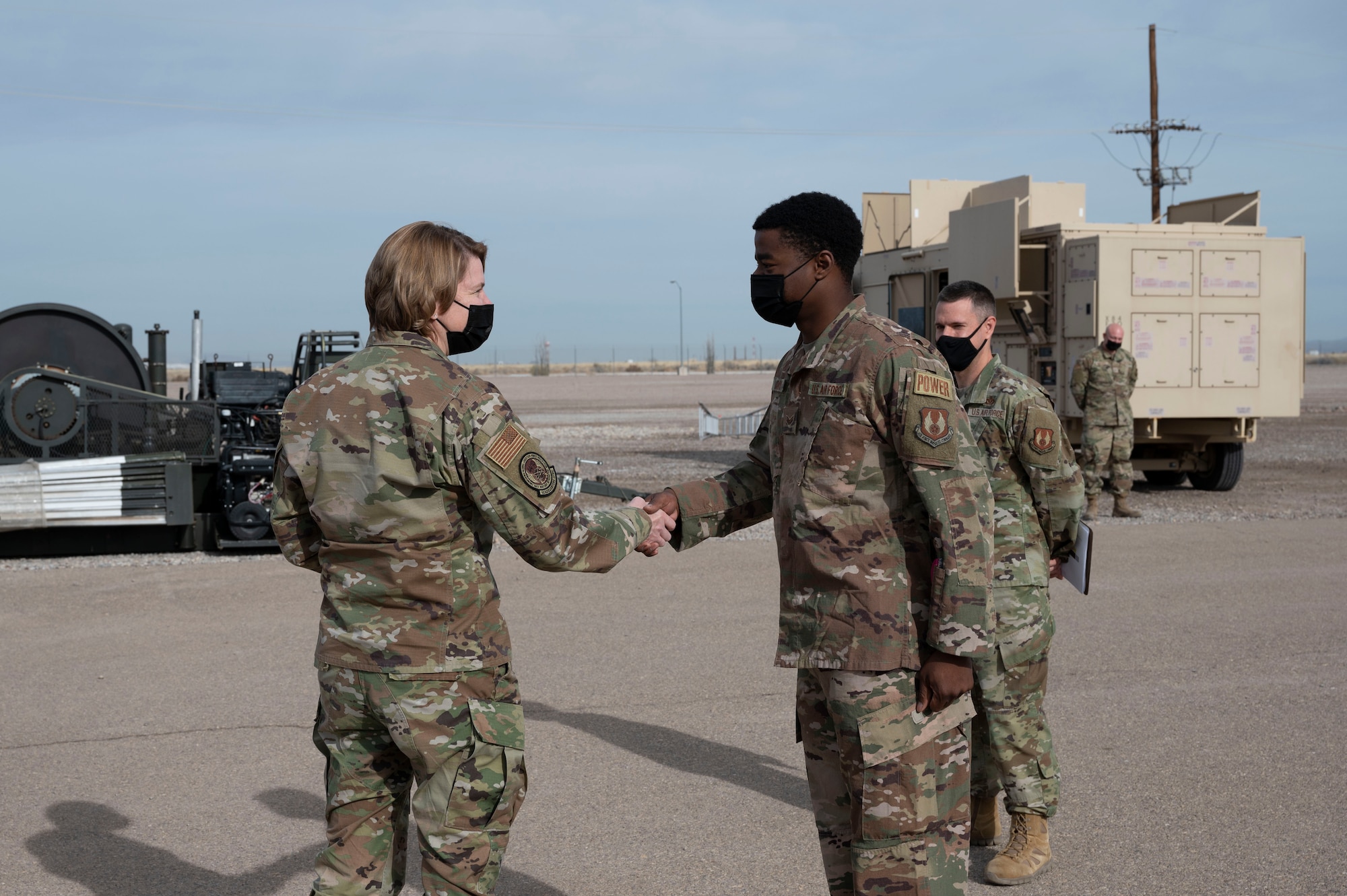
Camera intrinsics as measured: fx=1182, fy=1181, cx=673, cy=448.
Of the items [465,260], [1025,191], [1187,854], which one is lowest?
[1187,854]

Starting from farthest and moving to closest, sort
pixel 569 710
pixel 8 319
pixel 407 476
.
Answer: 1. pixel 8 319
2. pixel 569 710
3. pixel 407 476

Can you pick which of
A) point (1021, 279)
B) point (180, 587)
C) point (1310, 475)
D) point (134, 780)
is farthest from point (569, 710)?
point (1310, 475)

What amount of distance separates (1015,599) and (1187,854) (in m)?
1.06

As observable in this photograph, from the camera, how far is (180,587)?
8.64 metres

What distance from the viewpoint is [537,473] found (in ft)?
8.60

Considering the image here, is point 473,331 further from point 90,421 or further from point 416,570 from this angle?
point 90,421

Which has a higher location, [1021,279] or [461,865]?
[1021,279]

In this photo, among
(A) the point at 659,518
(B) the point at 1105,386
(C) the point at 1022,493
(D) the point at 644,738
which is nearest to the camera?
(A) the point at 659,518

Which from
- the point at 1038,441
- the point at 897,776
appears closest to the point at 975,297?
the point at 1038,441

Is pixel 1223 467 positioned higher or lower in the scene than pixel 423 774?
lower

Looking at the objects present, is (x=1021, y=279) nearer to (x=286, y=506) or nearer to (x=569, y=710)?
(x=569, y=710)

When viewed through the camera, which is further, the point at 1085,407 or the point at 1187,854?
the point at 1085,407

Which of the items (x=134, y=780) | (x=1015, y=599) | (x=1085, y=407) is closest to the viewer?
(x=1015, y=599)

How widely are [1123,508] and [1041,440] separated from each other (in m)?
9.40
